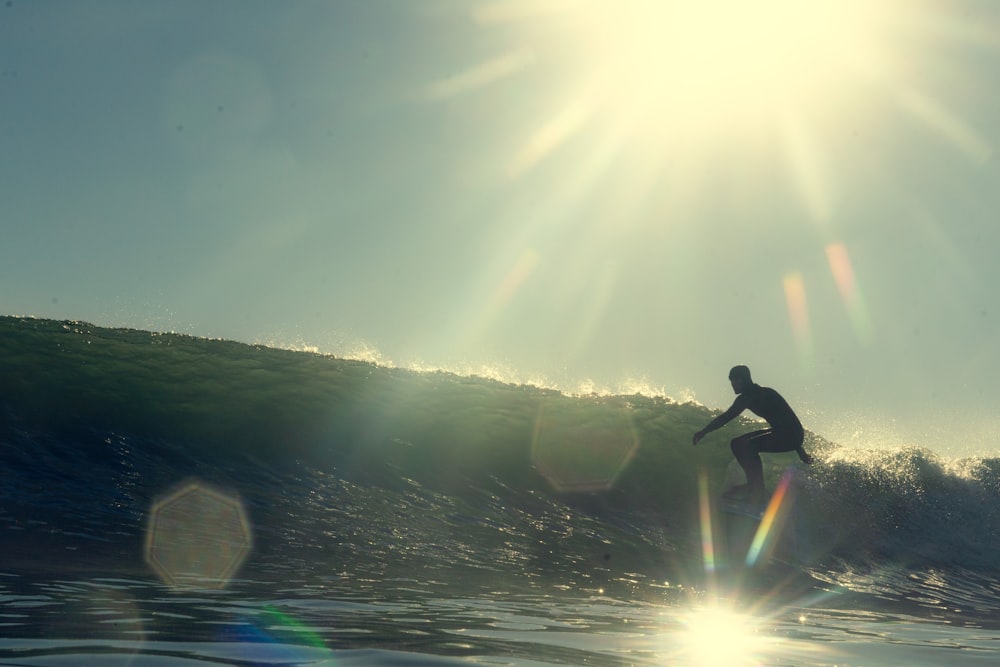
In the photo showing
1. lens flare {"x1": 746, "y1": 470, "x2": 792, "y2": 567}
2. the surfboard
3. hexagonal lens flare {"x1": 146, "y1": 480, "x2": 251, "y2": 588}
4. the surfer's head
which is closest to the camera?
hexagonal lens flare {"x1": 146, "y1": 480, "x2": 251, "y2": 588}

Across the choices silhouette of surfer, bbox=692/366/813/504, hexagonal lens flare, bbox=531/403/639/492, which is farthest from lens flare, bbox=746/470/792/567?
hexagonal lens flare, bbox=531/403/639/492

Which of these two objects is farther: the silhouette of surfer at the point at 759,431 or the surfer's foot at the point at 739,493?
the surfer's foot at the point at 739,493

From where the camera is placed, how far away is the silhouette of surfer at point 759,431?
12422 mm

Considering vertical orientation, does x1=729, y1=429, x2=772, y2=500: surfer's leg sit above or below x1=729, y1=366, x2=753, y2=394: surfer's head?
below

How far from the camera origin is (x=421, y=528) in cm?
1063

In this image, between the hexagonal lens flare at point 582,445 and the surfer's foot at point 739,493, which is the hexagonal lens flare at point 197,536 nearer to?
the hexagonal lens flare at point 582,445

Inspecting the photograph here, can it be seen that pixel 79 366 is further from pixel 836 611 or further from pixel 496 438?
pixel 836 611

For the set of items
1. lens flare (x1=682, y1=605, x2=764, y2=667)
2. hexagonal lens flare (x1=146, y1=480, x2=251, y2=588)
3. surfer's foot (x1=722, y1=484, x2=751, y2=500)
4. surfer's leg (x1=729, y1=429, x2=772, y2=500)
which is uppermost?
surfer's leg (x1=729, y1=429, x2=772, y2=500)

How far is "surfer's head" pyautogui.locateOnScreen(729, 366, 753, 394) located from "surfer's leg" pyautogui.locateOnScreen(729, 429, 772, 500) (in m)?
0.69

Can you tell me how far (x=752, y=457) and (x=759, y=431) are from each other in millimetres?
412

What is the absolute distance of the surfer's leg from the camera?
12.4 m

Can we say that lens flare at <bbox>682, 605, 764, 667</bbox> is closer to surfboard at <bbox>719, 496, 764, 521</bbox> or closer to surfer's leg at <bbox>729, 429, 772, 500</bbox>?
surfer's leg at <bbox>729, 429, 772, 500</bbox>

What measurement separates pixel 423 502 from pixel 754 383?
16.5 feet

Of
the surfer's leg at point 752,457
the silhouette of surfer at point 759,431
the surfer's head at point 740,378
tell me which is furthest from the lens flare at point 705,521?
the surfer's head at point 740,378
